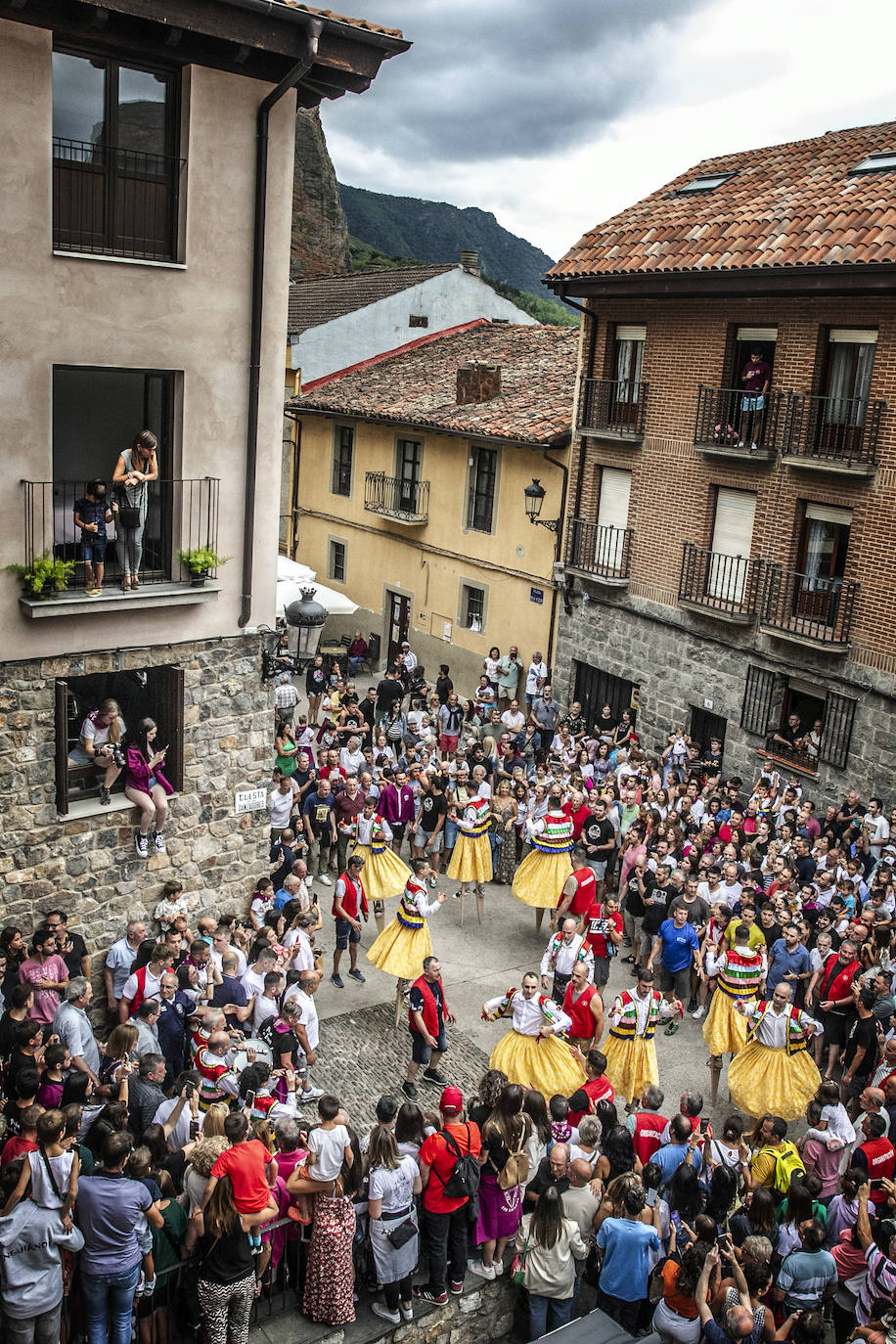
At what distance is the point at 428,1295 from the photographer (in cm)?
805

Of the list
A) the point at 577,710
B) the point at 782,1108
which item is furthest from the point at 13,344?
the point at 577,710

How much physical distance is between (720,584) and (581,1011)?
34.2 ft

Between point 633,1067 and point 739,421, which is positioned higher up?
point 739,421

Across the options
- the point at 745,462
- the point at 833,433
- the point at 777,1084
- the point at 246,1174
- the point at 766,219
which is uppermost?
the point at 766,219

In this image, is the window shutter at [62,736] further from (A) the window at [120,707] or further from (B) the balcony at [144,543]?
(B) the balcony at [144,543]

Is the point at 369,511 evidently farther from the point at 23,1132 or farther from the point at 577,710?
the point at 23,1132

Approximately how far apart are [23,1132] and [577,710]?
14.7 m

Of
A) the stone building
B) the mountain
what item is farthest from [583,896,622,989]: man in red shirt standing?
the mountain

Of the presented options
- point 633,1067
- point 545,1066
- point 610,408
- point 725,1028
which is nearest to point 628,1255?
point 545,1066

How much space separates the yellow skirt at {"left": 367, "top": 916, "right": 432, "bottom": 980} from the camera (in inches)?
474

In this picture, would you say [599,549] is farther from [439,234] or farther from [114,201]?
[439,234]

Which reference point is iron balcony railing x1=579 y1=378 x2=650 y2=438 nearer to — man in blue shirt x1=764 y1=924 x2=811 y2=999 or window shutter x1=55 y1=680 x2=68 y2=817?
man in blue shirt x1=764 y1=924 x2=811 y2=999

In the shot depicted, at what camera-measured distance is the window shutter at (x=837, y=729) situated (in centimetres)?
1714

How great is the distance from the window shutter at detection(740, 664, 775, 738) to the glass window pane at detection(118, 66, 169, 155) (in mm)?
11905
